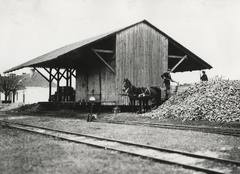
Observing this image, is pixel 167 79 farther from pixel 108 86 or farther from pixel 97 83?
pixel 97 83

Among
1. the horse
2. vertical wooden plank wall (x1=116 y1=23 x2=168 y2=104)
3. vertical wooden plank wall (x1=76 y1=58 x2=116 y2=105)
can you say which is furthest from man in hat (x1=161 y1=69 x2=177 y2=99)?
vertical wooden plank wall (x1=76 y1=58 x2=116 y2=105)

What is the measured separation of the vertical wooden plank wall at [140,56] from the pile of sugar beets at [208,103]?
4.28 m

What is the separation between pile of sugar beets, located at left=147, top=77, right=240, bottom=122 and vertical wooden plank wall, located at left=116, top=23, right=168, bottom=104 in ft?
14.1

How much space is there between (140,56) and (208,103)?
26.5ft

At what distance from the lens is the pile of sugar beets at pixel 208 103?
1254cm

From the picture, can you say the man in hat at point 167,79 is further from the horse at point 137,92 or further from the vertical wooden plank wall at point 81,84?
the vertical wooden plank wall at point 81,84

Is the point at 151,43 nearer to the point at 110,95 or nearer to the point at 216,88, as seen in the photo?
the point at 110,95

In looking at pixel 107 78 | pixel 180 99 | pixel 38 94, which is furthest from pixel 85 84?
pixel 38 94

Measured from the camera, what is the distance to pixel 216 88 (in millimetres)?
15156

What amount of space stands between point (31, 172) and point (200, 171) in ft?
9.86

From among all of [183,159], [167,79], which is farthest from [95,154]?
[167,79]

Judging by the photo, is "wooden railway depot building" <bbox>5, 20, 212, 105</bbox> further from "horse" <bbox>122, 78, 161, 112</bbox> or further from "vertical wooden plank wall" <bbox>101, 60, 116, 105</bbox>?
"horse" <bbox>122, 78, 161, 112</bbox>

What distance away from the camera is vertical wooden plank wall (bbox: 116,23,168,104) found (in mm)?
20000

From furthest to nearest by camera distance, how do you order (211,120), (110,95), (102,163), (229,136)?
(110,95)
(211,120)
(229,136)
(102,163)
